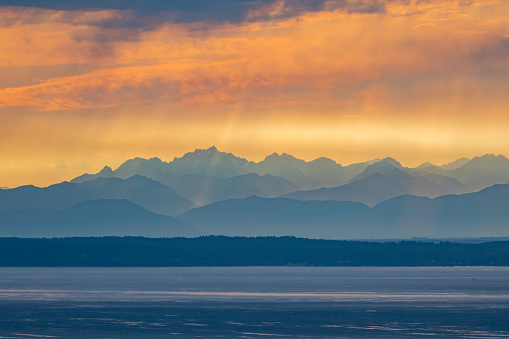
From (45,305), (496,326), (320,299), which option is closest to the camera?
(496,326)

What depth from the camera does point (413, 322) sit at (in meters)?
117

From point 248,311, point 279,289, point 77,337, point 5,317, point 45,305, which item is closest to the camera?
point 77,337

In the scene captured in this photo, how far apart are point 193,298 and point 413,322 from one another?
54374 mm

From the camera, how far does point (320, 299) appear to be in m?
161

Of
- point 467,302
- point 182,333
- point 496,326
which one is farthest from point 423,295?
point 182,333

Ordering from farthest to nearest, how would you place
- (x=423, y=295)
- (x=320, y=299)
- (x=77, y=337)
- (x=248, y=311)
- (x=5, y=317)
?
(x=423, y=295) < (x=320, y=299) < (x=248, y=311) < (x=5, y=317) < (x=77, y=337)

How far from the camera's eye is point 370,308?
14025cm

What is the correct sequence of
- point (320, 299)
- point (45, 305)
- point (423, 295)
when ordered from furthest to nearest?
point (423, 295), point (320, 299), point (45, 305)

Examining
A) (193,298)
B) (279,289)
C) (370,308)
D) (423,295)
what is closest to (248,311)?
(370,308)

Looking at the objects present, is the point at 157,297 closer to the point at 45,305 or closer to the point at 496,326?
the point at 45,305

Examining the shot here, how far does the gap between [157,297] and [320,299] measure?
28738 mm

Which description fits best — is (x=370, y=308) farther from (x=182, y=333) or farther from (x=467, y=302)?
(x=182, y=333)

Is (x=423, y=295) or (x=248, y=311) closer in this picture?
(x=248, y=311)

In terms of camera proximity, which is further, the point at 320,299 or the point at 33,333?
the point at 320,299
